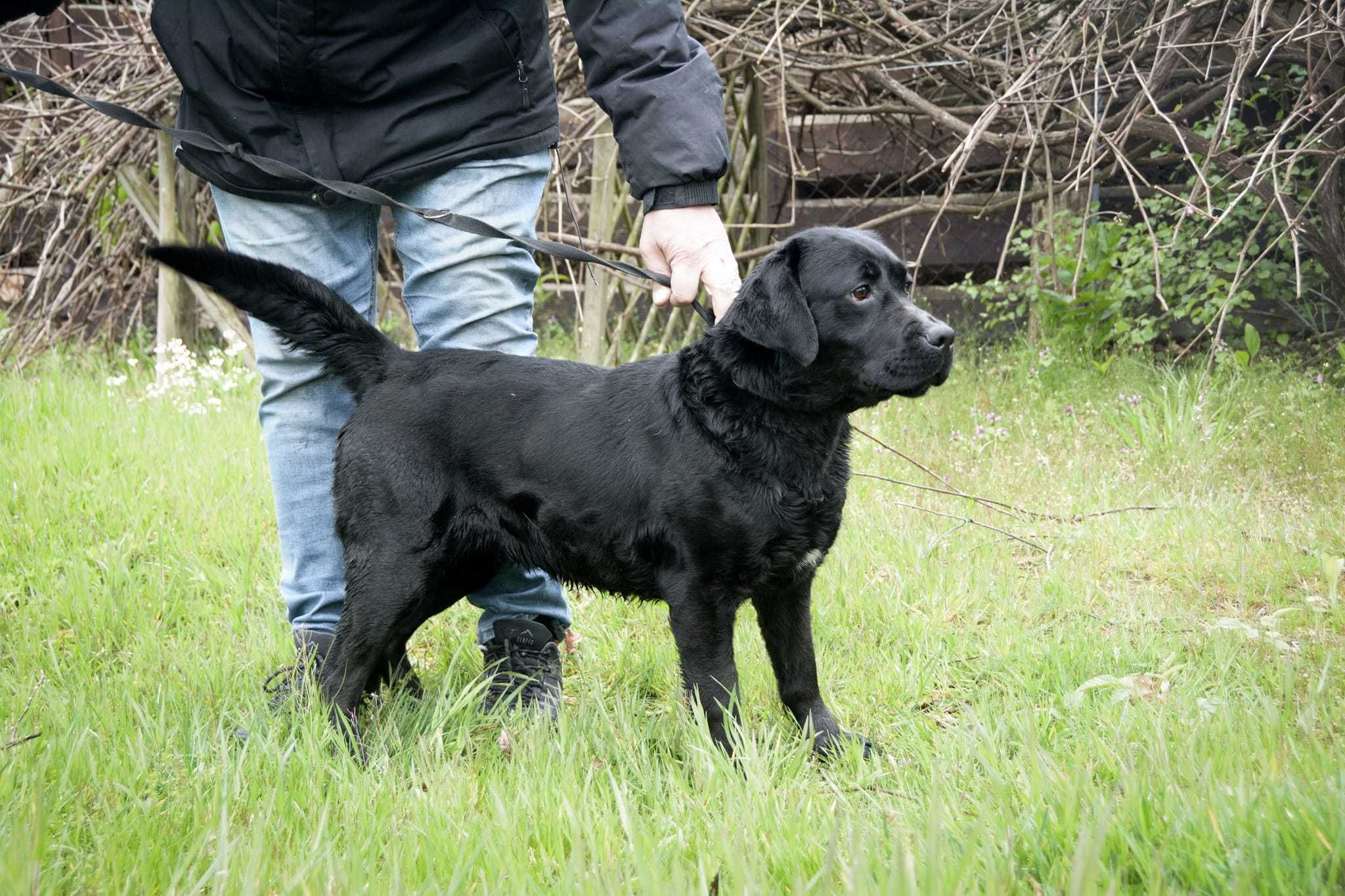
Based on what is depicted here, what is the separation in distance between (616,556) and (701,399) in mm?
375

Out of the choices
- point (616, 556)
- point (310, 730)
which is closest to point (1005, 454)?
point (616, 556)

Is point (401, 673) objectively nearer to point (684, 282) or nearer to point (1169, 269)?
point (684, 282)

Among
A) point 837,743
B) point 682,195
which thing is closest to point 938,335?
point 682,195

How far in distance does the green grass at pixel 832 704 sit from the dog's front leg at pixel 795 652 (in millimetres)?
105

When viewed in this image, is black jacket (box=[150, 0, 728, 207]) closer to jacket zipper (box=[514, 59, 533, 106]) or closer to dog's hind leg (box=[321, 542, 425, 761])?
jacket zipper (box=[514, 59, 533, 106])

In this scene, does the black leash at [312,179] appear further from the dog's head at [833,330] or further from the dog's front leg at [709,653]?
the dog's front leg at [709,653]

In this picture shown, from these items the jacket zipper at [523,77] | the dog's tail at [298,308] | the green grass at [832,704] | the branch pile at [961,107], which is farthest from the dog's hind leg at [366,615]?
the branch pile at [961,107]

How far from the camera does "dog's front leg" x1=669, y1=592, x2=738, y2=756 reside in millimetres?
2217

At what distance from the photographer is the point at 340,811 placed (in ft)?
6.30

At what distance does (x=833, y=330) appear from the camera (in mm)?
2336

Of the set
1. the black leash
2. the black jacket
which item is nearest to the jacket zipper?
the black jacket

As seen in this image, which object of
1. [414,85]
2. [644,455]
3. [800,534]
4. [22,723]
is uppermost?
[414,85]

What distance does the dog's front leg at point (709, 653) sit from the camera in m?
2.22

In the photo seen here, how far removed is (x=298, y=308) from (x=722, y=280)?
0.91 m
